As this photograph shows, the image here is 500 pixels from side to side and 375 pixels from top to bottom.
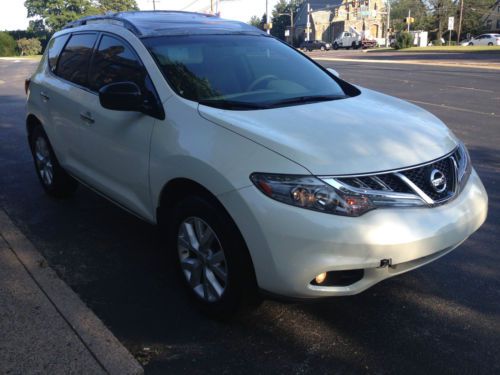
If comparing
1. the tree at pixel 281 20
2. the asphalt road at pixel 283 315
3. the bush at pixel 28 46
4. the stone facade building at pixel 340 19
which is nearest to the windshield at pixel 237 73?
the asphalt road at pixel 283 315

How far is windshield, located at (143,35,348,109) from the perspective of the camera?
3.42 m

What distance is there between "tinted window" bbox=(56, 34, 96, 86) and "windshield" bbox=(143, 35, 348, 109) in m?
0.93

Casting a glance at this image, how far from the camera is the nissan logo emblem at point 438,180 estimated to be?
2.83 metres

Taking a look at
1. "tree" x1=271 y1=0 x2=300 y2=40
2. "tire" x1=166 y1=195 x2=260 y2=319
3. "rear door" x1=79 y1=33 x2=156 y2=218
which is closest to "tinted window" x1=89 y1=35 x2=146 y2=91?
"rear door" x1=79 y1=33 x2=156 y2=218

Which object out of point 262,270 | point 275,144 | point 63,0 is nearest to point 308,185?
point 275,144

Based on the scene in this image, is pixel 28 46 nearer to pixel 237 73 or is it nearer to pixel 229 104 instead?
pixel 237 73

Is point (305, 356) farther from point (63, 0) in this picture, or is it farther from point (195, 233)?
point (63, 0)

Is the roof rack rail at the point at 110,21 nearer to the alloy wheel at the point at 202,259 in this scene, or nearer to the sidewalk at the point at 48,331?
the alloy wheel at the point at 202,259

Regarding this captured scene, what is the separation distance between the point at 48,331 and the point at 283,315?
4.52 ft

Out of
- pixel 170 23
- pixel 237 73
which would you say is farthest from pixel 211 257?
pixel 170 23

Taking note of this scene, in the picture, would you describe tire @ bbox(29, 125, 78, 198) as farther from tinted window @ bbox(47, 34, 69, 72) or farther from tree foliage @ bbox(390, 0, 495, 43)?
tree foliage @ bbox(390, 0, 495, 43)

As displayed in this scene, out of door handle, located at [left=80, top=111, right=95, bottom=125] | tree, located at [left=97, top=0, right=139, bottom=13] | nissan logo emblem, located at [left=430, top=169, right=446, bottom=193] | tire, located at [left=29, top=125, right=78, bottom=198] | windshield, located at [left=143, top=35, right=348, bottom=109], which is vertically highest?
tree, located at [left=97, top=0, right=139, bottom=13]

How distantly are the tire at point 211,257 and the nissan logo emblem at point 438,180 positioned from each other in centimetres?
109

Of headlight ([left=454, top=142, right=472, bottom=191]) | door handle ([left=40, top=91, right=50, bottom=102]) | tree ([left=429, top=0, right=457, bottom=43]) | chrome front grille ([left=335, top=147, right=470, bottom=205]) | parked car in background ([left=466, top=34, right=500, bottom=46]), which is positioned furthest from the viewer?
tree ([left=429, top=0, right=457, bottom=43])
